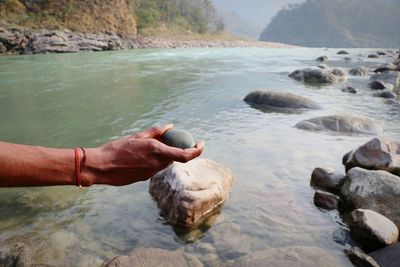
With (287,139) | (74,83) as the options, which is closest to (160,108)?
(287,139)

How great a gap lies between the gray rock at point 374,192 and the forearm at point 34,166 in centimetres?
347

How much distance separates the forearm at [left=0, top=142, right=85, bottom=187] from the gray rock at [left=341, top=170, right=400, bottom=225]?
3.47m

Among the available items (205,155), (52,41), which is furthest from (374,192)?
(52,41)

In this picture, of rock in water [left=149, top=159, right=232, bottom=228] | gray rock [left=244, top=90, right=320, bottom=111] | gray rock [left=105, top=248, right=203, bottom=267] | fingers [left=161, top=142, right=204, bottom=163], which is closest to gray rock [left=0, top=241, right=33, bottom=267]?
gray rock [left=105, top=248, right=203, bottom=267]

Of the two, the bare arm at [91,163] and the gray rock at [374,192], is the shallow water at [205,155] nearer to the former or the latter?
Answer: the gray rock at [374,192]

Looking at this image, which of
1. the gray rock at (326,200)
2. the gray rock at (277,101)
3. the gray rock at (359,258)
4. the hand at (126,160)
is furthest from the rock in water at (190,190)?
the gray rock at (277,101)

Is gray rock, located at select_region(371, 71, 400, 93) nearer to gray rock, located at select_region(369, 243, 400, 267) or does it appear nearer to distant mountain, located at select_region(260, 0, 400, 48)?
gray rock, located at select_region(369, 243, 400, 267)

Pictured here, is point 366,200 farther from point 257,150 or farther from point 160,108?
point 160,108

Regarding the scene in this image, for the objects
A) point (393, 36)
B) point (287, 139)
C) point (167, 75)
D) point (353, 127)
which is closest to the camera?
point (287, 139)

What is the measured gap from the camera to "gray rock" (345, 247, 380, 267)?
10.5ft

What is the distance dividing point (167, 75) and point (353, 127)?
11.4m

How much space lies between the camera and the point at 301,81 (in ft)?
54.2

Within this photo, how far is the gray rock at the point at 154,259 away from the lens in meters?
3.18

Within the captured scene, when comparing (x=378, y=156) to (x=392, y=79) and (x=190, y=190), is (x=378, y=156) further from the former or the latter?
(x=392, y=79)
